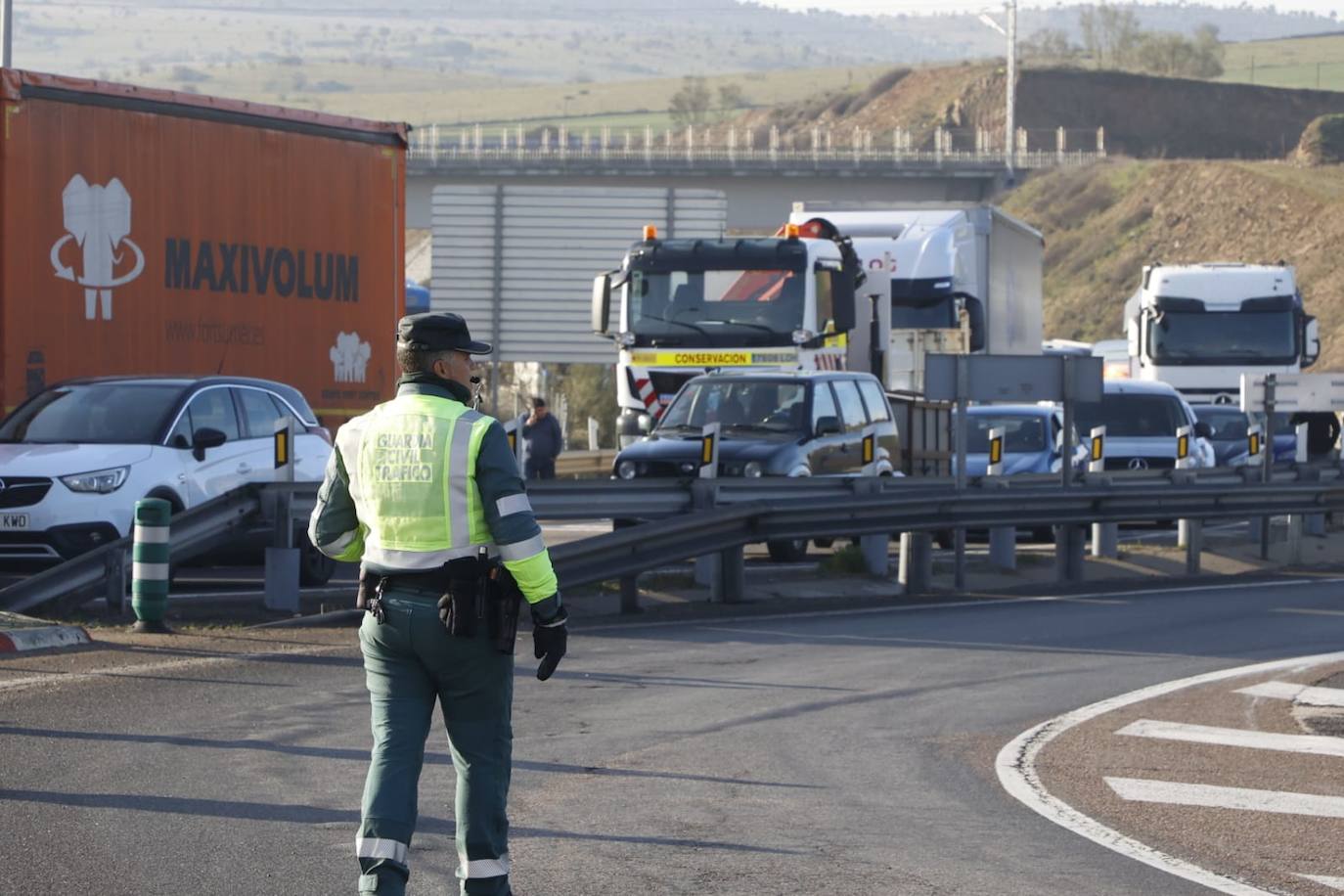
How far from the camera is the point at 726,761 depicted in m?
9.12

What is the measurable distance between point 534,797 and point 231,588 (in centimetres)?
896

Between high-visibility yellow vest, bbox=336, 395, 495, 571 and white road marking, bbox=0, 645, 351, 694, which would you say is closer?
high-visibility yellow vest, bbox=336, 395, 495, 571

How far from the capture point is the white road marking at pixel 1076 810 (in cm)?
713

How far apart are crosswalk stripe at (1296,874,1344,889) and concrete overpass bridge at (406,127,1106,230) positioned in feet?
239

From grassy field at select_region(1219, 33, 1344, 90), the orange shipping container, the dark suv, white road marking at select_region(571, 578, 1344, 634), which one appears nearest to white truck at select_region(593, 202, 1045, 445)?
the dark suv

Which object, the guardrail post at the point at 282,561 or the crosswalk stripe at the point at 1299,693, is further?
the guardrail post at the point at 282,561

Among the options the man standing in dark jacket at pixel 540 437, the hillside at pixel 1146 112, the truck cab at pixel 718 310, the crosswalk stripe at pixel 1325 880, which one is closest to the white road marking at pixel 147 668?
the crosswalk stripe at pixel 1325 880

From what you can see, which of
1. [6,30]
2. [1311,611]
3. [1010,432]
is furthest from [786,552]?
[6,30]

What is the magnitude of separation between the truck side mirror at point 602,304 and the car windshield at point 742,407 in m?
2.90

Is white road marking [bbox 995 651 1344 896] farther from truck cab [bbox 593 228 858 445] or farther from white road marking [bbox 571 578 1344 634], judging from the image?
truck cab [bbox 593 228 858 445]

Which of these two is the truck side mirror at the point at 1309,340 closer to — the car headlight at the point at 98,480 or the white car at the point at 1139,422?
the white car at the point at 1139,422

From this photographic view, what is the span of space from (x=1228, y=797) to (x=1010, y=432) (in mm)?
16190

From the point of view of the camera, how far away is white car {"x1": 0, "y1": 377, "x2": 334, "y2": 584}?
1453 cm

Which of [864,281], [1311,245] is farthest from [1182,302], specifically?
[1311,245]
